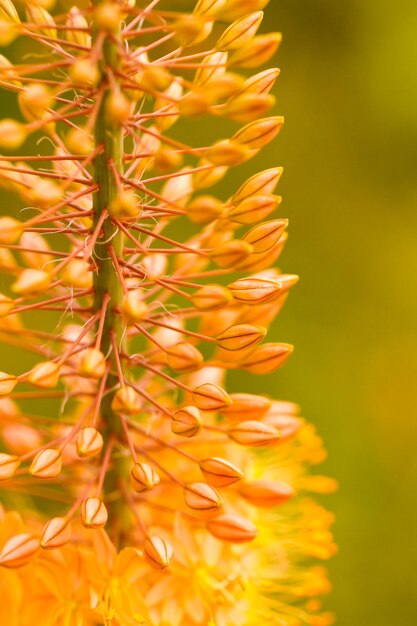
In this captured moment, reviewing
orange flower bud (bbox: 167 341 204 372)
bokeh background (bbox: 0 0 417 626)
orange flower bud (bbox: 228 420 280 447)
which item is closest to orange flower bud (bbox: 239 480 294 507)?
orange flower bud (bbox: 228 420 280 447)

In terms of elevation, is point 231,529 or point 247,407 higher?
point 247,407

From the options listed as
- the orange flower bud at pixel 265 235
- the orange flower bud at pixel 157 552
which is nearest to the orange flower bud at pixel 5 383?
the orange flower bud at pixel 157 552

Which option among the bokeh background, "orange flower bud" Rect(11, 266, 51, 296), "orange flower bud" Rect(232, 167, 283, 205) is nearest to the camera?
"orange flower bud" Rect(11, 266, 51, 296)

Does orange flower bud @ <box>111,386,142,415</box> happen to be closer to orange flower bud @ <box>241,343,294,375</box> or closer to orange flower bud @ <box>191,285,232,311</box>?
orange flower bud @ <box>191,285,232,311</box>

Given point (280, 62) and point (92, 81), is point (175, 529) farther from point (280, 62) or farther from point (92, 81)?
point (280, 62)

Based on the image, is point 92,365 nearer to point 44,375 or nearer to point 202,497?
point 44,375

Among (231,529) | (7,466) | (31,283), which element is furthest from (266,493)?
(31,283)

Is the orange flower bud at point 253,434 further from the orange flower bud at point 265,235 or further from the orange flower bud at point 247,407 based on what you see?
the orange flower bud at point 265,235
